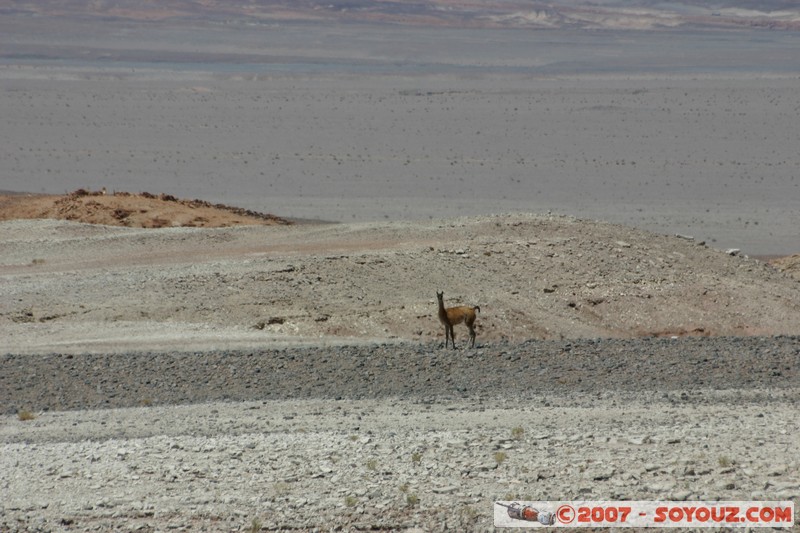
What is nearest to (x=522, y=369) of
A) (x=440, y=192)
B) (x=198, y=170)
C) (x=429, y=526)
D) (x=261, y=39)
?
(x=429, y=526)

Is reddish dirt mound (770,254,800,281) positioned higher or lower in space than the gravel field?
lower

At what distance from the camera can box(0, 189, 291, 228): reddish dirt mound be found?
990 inches

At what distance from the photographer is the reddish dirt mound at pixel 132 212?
2514 cm

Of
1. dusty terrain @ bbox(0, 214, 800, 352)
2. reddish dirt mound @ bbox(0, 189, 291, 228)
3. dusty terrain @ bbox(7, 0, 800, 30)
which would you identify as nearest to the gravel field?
dusty terrain @ bbox(0, 214, 800, 352)

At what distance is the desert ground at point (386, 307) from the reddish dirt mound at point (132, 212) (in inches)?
3.9

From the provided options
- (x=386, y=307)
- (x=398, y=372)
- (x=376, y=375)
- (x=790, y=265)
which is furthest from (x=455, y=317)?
(x=790, y=265)

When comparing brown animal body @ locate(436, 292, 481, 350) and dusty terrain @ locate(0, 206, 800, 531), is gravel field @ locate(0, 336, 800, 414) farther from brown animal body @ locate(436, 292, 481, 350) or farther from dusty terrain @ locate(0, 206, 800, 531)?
brown animal body @ locate(436, 292, 481, 350)

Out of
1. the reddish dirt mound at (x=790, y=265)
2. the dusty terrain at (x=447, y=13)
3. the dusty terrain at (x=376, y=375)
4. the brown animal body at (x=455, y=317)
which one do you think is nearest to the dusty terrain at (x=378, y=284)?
the dusty terrain at (x=376, y=375)

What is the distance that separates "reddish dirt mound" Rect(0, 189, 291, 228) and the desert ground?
99 mm

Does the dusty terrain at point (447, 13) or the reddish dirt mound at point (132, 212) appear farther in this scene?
the dusty terrain at point (447, 13)

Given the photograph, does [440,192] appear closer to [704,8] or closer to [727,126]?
[727,126]

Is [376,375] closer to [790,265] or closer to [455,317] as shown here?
[455,317]

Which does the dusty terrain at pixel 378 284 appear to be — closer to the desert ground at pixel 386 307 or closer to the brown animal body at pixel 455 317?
the desert ground at pixel 386 307

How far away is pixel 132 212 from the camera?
2552 centimetres
